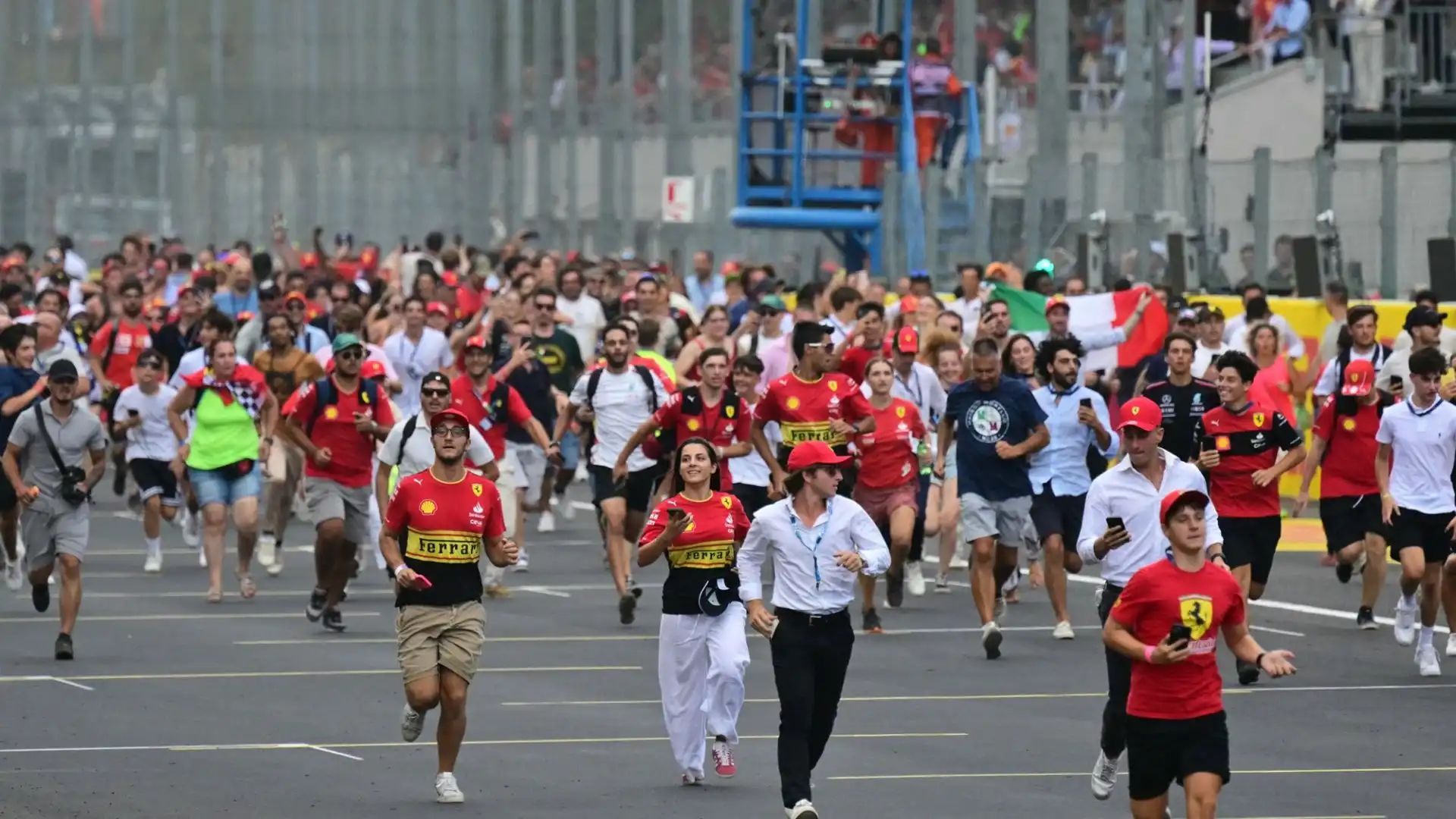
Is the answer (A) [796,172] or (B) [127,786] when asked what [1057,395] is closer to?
(B) [127,786]

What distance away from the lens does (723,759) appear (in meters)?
12.8

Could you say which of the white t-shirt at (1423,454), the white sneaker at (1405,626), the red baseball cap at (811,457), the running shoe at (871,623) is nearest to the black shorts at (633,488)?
the running shoe at (871,623)

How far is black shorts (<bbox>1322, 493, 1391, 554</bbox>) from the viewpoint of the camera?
18156mm

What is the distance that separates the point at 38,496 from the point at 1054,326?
8.91 m

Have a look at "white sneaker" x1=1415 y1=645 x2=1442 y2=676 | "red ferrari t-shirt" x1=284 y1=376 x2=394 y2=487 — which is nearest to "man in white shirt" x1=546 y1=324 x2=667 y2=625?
"red ferrari t-shirt" x1=284 y1=376 x2=394 y2=487

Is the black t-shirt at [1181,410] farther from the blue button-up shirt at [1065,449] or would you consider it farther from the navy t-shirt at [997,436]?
the navy t-shirt at [997,436]

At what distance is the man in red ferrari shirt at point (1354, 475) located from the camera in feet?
59.6

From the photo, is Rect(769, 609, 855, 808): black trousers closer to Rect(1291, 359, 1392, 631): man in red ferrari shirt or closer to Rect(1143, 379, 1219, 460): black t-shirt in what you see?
Rect(1143, 379, 1219, 460): black t-shirt

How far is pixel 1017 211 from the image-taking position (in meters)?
31.0

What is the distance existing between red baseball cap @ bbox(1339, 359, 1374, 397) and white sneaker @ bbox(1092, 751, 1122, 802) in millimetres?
7082

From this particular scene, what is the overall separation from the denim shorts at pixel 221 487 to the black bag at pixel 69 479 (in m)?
2.57

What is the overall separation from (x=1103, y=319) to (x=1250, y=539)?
27.7ft

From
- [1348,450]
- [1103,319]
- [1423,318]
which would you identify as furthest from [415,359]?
[1423,318]

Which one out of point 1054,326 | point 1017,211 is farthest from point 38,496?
point 1017,211
